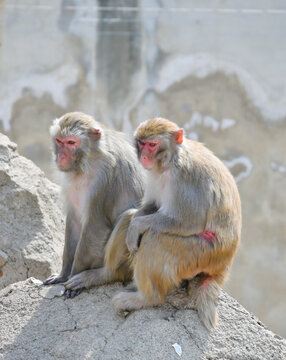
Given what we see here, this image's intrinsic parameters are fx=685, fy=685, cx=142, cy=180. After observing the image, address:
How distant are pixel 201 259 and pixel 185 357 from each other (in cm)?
66

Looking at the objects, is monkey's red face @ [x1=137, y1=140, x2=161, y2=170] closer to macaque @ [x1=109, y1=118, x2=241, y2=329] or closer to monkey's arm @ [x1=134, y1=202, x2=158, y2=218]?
macaque @ [x1=109, y1=118, x2=241, y2=329]

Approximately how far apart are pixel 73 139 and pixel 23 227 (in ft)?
5.18

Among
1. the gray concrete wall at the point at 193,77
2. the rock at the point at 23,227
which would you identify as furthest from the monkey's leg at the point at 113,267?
the gray concrete wall at the point at 193,77

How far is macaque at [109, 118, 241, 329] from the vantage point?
466cm

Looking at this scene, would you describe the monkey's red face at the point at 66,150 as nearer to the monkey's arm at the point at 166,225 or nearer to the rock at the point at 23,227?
the monkey's arm at the point at 166,225

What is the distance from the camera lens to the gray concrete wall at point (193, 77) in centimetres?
999

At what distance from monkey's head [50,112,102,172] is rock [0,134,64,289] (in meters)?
1.32

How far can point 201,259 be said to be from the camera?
469cm

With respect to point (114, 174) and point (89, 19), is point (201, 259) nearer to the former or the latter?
point (114, 174)

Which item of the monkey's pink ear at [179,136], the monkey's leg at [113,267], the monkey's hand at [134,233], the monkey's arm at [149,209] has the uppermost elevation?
the monkey's pink ear at [179,136]

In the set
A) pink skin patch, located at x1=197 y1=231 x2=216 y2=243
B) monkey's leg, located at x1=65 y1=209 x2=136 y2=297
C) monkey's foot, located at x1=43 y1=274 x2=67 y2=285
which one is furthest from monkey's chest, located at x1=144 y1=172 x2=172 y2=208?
monkey's foot, located at x1=43 y1=274 x2=67 y2=285

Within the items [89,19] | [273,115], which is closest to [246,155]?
[273,115]

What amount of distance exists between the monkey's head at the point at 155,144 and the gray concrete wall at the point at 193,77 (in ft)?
17.6

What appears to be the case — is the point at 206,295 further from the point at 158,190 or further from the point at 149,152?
the point at 149,152
